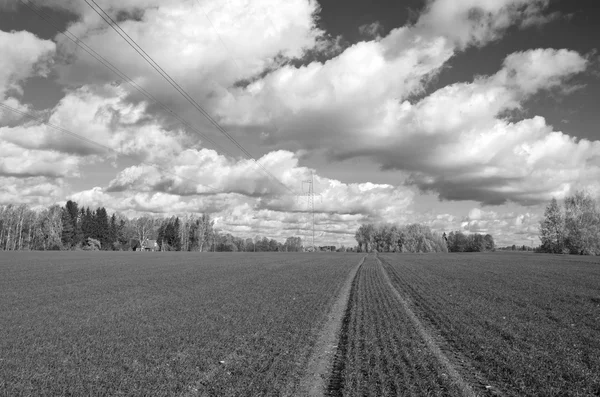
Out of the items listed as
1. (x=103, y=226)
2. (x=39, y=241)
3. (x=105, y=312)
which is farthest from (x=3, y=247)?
(x=105, y=312)

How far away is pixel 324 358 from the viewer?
1173cm

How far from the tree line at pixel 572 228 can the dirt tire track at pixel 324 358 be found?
13121cm

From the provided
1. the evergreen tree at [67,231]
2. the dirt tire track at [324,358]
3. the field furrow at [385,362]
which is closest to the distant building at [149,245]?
the evergreen tree at [67,231]

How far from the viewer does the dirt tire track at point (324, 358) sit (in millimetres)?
9242

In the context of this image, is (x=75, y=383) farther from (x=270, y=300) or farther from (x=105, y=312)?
(x=270, y=300)

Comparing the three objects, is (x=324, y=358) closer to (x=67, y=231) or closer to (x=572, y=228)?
(x=572, y=228)

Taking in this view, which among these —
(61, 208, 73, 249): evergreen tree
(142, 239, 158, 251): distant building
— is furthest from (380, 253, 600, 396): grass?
(142, 239, 158, 251): distant building

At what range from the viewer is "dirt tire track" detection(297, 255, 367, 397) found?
9242mm

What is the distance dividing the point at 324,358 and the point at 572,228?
14312 centimetres

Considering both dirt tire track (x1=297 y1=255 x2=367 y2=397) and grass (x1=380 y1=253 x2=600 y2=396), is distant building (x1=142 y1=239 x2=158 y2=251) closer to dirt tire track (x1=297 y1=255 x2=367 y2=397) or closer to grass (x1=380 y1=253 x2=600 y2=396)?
grass (x1=380 y1=253 x2=600 y2=396)

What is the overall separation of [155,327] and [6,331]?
5635 mm

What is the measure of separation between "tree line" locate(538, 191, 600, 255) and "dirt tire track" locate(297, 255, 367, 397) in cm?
13121

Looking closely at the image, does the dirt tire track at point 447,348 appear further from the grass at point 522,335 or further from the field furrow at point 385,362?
the field furrow at point 385,362

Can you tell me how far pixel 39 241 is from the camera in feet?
505
